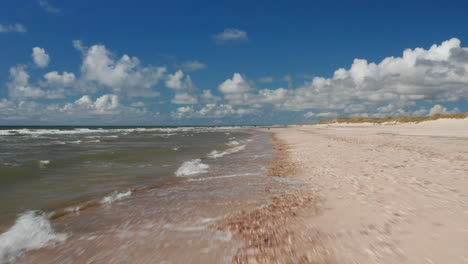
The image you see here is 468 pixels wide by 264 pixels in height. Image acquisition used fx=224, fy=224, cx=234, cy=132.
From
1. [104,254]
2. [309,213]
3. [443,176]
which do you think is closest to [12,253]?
[104,254]

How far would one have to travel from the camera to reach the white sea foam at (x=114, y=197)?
660 cm

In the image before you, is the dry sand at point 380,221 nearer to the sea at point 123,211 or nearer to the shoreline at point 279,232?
the shoreline at point 279,232

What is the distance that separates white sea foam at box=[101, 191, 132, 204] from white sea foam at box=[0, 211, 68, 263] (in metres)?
1.46

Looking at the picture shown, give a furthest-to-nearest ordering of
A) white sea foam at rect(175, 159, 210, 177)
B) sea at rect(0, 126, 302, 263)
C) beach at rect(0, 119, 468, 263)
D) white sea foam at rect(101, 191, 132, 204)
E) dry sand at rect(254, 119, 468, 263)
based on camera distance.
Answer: white sea foam at rect(175, 159, 210, 177) < white sea foam at rect(101, 191, 132, 204) < sea at rect(0, 126, 302, 263) < beach at rect(0, 119, 468, 263) < dry sand at rect(254, 119, 468, 263)

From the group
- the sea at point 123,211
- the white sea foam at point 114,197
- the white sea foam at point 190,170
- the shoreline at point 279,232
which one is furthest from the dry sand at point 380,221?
the white sea foam at point 190,170

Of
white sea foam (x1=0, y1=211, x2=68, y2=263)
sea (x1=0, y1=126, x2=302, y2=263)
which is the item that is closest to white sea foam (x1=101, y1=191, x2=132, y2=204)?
sea (x1=0, y1=126, x2=302, y2=263)

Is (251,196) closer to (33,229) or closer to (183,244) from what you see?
(183,244)

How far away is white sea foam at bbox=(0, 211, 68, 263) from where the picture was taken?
390cm

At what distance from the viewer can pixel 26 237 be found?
4371 mm

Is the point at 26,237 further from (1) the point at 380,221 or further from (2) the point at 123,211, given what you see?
(1) the point at 380,221

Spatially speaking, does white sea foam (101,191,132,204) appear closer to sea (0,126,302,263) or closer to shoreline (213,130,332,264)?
sea (0,126,302,263)

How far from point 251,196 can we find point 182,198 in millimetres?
2094

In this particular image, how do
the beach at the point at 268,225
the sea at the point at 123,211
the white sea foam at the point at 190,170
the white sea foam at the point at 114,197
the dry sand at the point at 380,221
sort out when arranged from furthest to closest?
the white sea foam at the point at 190,170 → the white sea foam at the point at 114,197 → the sea at the point at 123,211 → the beach at the point at 268,225 → the dry sand at the point at 380,221

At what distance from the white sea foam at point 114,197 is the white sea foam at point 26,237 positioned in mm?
1459
